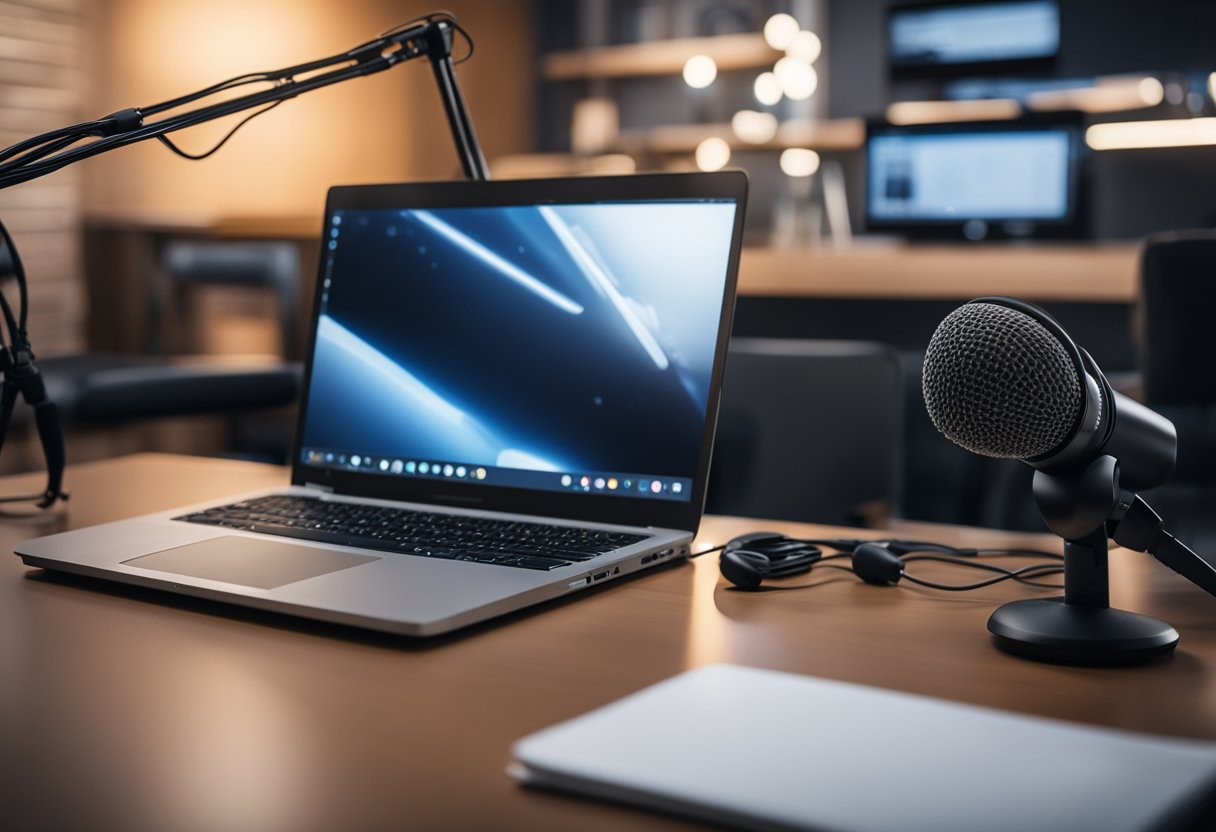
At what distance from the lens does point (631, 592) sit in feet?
2.61

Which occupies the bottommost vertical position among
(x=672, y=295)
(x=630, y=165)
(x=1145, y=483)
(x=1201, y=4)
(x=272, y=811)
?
(x=272, y=811)

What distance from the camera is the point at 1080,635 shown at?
64cm

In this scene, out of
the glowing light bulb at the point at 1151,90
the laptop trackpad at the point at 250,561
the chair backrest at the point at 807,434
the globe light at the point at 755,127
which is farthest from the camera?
the globe light at the point at 755,127

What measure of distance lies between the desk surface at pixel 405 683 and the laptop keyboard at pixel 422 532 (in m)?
0.05

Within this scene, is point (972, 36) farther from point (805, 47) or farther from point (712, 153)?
point (712, 153)

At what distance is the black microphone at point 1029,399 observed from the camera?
25.0 inches

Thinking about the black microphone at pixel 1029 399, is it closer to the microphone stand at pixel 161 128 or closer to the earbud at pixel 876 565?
the earbud at pixel 876 565

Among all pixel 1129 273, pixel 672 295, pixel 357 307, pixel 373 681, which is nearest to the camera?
pixel 373 681

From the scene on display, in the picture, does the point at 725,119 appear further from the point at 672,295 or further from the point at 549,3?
the point at 672,295

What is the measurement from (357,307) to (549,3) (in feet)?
19.4

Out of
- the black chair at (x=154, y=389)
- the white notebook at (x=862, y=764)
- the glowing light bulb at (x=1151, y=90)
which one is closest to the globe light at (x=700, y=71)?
the glowing light bulb at (x=1151, y=90)

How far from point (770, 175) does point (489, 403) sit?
5.17 m

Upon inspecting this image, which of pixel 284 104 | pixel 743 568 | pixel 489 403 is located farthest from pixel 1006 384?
pixel 284 104

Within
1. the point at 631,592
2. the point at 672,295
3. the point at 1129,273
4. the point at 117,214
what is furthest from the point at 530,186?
the point at 117,214
